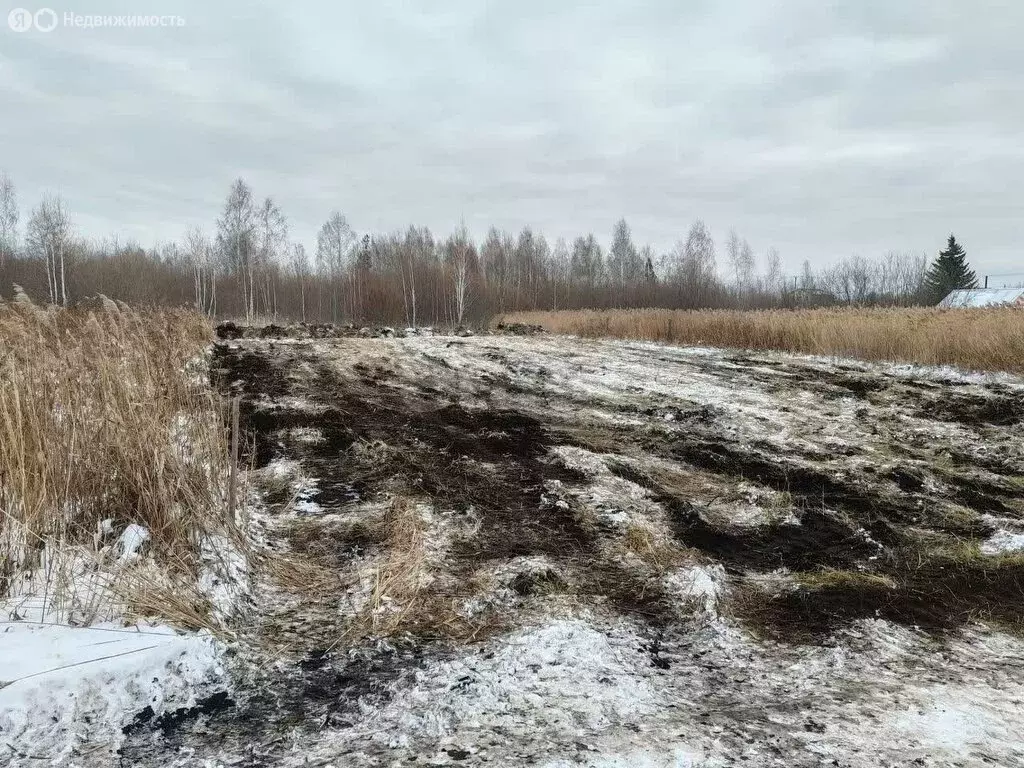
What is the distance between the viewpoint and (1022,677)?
2.17 meters

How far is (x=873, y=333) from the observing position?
11.8 m

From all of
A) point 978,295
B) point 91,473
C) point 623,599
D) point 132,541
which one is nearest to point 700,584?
point 623,599

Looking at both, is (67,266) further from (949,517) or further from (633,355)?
(949,517)

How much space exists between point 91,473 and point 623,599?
2337 mm

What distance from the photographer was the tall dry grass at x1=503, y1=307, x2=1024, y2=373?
966cm

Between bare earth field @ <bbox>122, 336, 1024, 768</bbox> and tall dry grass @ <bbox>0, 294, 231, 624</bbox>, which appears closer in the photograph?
bare earth field @ <bbox>122, 336, 1024, 768</bbox>

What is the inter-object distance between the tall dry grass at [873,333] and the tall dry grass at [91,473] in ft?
34.4

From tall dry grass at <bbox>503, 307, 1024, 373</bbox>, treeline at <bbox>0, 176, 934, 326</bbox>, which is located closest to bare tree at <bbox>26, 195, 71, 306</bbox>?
treeline at <bbox>0, 176, 934, 326</bbox>

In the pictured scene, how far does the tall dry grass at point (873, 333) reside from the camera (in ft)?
31.7

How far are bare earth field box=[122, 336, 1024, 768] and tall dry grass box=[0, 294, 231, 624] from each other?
A: 45 cm

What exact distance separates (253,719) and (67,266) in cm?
3852

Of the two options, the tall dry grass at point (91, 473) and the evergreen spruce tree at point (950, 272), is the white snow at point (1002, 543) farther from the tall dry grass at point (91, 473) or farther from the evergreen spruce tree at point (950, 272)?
the evergreen spruce tree at point (950, 272)

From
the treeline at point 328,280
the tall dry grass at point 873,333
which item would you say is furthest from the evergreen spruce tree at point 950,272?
the tall dry grass at point 873,333

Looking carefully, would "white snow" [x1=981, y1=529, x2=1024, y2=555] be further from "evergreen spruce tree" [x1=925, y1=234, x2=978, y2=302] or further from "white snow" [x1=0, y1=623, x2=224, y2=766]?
"evergreen spruce tree" [x1=925, y1=234, x2=978, y2=302]
